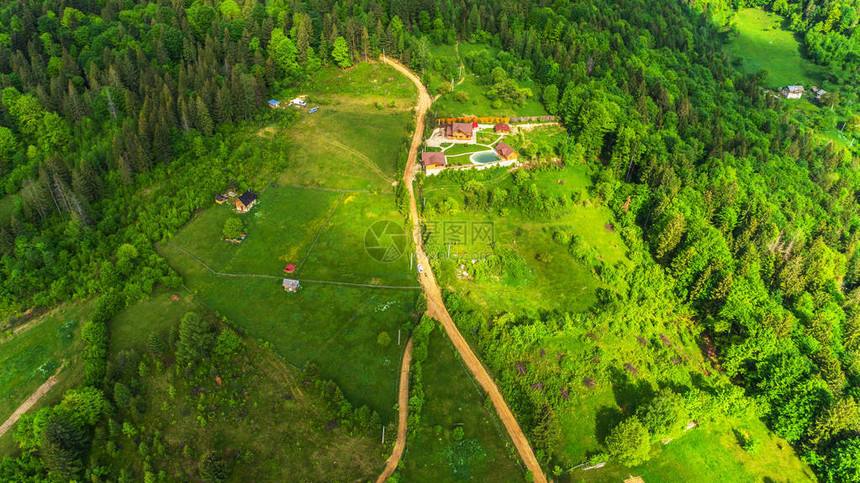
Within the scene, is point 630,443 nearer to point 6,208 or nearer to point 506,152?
point 506,152

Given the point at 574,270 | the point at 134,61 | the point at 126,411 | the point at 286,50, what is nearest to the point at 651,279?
the point at 574,270

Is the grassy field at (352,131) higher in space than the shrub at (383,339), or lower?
higher

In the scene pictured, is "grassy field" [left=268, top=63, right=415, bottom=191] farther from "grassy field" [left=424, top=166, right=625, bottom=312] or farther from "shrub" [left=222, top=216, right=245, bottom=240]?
"shrub" [left=222, top=216, right=245, bottom=240]

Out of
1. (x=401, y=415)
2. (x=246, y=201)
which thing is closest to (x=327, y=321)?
(x=401, y=415)

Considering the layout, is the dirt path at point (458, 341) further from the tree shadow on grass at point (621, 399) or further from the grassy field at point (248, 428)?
the grassy field at point (248, 428)

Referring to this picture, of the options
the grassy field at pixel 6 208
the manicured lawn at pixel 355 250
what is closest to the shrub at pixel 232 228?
the manicured lawn at pixel 355 250

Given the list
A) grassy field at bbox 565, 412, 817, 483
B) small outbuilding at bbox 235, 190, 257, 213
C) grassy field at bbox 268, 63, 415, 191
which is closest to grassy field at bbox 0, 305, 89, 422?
small outbuilding at bbox 235, 190, 257, 213
